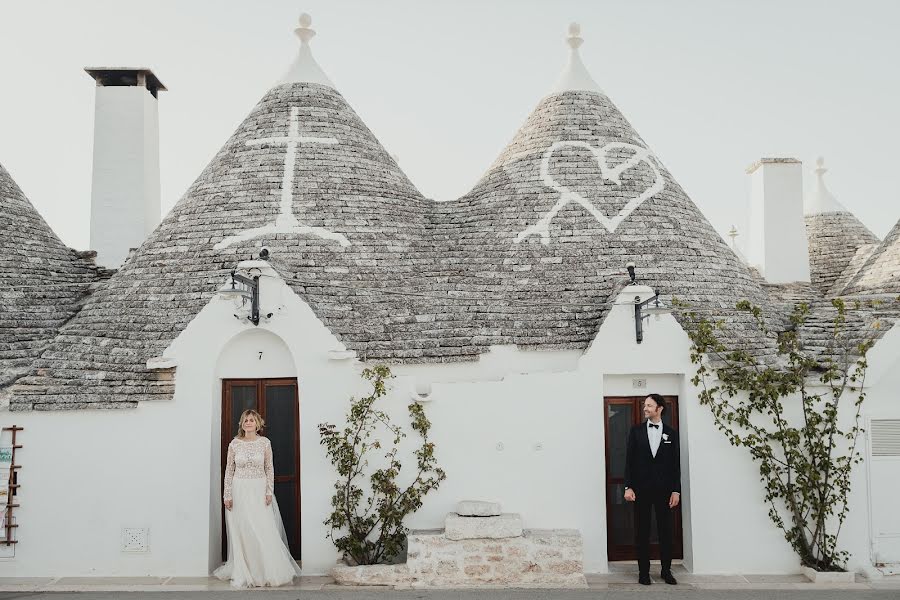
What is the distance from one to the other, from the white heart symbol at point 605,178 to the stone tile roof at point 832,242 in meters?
5.76

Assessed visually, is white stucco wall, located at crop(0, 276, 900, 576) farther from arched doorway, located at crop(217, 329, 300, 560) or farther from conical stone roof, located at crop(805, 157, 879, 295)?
conical stone roof, located at crop(805, 157, 879, 295)

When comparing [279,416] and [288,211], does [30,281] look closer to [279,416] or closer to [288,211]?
[288,211]

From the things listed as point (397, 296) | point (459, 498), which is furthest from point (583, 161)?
point (459, 498)

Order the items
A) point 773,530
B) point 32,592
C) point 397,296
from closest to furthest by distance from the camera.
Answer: point 32,592, point 773,530, point 397,296

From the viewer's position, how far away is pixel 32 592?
8945 millimetres

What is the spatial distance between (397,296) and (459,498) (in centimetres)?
286

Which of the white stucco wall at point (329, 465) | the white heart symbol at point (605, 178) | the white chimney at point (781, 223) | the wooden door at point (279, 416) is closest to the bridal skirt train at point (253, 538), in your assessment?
the white stucco wall at point (329, 465)

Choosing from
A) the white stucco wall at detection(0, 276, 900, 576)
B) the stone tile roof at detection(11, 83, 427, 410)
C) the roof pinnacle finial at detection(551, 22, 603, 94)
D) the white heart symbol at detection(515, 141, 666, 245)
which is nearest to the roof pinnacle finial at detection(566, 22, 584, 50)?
the roof pinnacle finial at detection(551, 22, 603, 94)

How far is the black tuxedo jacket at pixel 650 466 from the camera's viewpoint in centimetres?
901

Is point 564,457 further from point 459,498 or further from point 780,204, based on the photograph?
point 780,204

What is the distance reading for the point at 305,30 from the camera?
13.0 meters

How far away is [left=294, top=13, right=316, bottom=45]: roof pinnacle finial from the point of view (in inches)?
510

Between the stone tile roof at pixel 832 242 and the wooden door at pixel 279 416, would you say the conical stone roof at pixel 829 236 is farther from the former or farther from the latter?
the wooden door at pixel 279 416

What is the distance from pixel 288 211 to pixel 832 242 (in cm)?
1170
